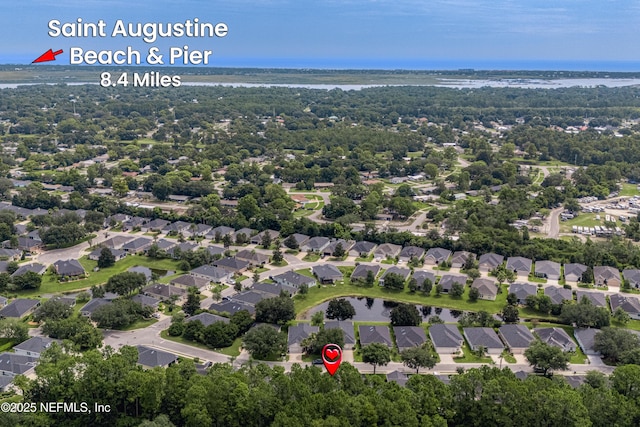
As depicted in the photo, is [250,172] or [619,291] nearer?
[619,291]

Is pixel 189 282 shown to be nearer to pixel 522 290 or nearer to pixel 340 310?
pixel 340 310

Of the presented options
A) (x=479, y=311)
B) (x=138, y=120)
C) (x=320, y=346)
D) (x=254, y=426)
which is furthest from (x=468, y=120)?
(x=254, y=426)

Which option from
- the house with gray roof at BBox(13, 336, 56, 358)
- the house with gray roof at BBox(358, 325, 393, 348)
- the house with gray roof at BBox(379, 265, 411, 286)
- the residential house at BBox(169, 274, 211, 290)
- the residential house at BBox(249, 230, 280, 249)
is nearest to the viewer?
the house with gray roof at BBox(13, 336, 56, 358)

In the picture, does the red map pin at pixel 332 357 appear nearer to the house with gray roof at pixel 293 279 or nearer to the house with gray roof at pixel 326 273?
the house with gray roof at pixel 293 279

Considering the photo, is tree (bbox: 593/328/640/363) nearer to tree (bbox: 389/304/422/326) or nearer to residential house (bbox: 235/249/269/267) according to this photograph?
tree (bbox: 389/304/422/326)

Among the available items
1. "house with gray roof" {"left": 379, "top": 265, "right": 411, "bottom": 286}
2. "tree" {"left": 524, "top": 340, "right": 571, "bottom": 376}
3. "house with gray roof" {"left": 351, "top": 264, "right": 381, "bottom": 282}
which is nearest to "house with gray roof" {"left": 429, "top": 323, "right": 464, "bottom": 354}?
"tree" {"left": 524, "top": 340, "right": 571, "bottom": 376}

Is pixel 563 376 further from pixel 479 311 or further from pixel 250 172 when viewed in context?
pixel 250 172

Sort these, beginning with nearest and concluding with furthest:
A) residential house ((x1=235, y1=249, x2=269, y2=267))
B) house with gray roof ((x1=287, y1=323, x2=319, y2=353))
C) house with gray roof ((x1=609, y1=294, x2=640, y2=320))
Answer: house with gray roof ((x1=287, y1=323, x2=319, y2=353)) → house with gray roof ((x1=609, y1=294, x2=640, y2=320)) → residential house ((x1=235, y1=249, x2=269, y2=267))
